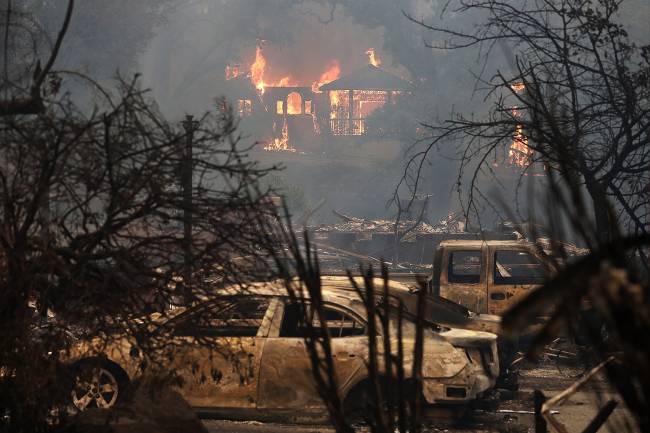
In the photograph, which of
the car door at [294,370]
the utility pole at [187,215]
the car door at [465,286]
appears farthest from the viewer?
the car door at [465,286]

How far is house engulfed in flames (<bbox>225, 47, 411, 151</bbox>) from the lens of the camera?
71.4 meters

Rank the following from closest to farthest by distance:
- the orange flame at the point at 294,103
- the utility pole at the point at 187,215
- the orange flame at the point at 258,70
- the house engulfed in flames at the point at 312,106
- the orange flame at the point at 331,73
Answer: the utility pole at the point at 187,215 → the house engulfed in flames at the point at 312,106 → the orange flame at the point at 294,103 → the orange flame at the point at 258,70 → the orange flame at the point at 331,73

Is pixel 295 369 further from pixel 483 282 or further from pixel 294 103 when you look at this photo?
pixel 294 103

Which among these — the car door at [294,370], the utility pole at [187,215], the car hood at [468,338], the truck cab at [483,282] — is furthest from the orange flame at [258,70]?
the utility pole at [187,215]

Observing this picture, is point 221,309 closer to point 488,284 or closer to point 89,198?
point 89,198

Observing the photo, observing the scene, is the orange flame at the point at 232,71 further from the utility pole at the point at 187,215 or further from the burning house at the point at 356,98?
the utility pole at the point at 187,215

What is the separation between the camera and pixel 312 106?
7594 centimetres

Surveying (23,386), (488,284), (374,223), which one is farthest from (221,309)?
(374,223)

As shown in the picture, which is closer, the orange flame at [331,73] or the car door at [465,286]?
the car door at [465,286]

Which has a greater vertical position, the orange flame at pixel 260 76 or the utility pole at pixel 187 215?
the orange flame at pixel 260 76

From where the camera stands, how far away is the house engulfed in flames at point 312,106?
71.4 meters

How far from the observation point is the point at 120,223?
7.69 m

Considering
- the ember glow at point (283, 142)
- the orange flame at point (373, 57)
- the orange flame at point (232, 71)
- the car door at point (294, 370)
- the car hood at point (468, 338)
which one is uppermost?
the orange flame at point (373, 57)

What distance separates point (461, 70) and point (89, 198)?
185 ft
